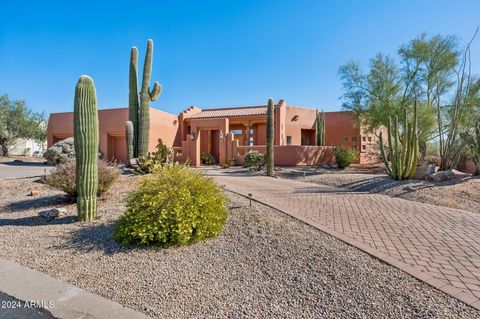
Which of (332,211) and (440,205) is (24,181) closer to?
(332,211)

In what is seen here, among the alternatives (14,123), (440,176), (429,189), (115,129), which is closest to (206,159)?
(115,129)

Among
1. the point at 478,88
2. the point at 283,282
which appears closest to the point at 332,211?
the point at 283,282

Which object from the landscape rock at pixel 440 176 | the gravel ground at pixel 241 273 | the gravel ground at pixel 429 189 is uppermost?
the landscape rock at pixel 440 176

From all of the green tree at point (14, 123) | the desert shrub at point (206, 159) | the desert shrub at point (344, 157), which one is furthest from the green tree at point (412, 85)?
the green tree at point (14, 123)

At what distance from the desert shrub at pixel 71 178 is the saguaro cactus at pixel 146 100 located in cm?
464

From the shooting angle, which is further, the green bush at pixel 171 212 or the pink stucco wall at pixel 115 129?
the pink stucco wall at pixel 115 129

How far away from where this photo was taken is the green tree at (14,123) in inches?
1021

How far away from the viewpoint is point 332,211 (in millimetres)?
5691

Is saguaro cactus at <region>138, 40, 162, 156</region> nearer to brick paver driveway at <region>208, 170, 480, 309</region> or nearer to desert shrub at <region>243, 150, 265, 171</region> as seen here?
desert shrub at <region>243, 150, 265, 171</region>

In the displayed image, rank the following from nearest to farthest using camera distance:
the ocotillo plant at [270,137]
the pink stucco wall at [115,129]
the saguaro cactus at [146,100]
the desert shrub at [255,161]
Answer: the saguaro cactus at [146,100] < the ocotillo plant at [270,137] < the desert shrub at [255,161] < the pink stucco wall at [115,129]

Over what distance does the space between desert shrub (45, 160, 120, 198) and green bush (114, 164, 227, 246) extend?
9.02 feet

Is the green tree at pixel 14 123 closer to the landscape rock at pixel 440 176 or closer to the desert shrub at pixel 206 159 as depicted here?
the desert shrub at pixel 206 159

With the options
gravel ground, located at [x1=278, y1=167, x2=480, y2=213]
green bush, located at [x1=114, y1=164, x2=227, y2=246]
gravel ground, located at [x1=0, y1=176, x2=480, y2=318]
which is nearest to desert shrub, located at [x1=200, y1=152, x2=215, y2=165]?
gravel ground, located at [x1=278, y1=167, x2=480, y2=213]

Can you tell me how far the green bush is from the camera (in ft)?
12.5
